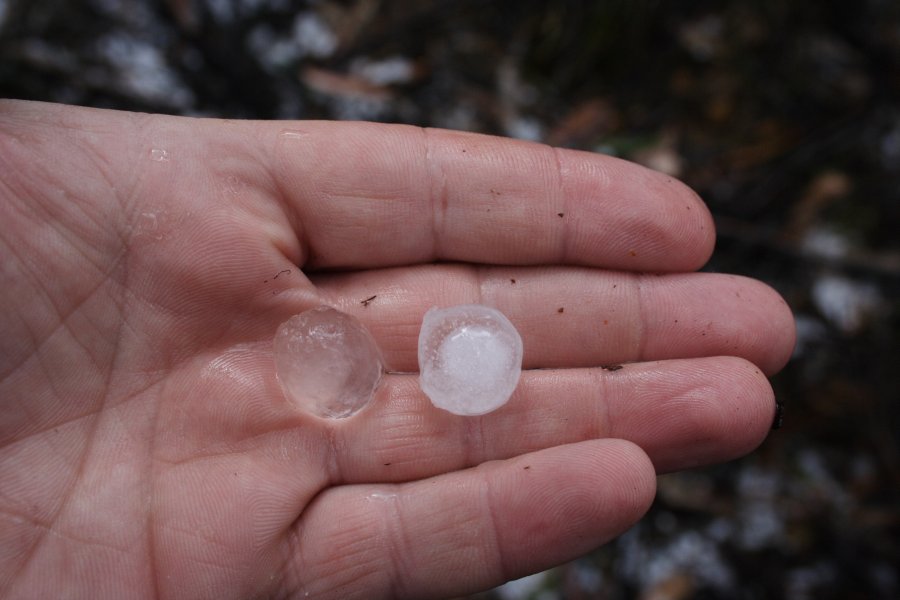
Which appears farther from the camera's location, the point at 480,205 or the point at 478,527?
the point at 480,205

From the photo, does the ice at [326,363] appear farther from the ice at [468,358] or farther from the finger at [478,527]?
the finger at [478,527]

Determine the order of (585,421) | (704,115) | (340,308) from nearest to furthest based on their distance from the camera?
(585,421) → (340,308) → (704,115)

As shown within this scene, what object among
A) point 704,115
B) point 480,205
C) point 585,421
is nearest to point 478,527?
point 585,421

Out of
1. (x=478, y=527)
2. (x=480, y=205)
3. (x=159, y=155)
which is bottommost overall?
(x=478, y=527)

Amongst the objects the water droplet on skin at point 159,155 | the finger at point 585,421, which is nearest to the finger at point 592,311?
the finger at point 585,421

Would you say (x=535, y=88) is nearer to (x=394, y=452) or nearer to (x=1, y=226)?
(x=394, y=452)

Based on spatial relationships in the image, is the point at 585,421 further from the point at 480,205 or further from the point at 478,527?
the point at 480,205

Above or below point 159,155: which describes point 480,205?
below

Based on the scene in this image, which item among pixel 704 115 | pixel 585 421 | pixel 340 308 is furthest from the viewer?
pixel 704 115

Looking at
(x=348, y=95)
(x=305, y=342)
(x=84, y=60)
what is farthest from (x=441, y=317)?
(x=84, y=60)
